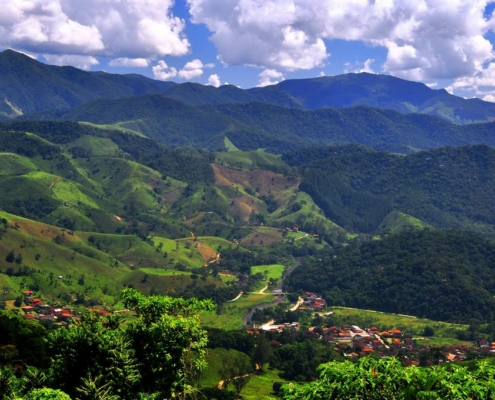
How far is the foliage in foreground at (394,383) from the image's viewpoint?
23141 millimetres

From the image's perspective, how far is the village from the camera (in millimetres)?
130000

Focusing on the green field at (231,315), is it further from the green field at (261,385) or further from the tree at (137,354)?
the tree at (137,354)

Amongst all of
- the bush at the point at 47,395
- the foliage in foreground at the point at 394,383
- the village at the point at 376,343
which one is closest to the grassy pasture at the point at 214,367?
the village at the point at 376,343

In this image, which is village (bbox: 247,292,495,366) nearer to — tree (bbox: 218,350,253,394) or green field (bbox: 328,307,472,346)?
green field (bbox: 328,307,472,346)

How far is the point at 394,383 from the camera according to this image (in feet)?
80.4

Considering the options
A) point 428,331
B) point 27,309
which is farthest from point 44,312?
point 428,331

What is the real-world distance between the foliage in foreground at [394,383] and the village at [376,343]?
9795 cm

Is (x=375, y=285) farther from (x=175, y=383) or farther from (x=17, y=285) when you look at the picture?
(x=175, y=383)

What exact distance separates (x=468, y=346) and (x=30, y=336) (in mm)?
117310

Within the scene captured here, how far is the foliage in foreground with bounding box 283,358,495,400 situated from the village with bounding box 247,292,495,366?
97.9 m

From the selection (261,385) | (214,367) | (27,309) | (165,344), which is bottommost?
(261,385)

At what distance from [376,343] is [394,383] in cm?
12598

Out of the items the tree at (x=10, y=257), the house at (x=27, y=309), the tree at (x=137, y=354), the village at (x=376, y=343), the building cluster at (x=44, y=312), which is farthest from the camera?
the tree at (x=10, y=257)

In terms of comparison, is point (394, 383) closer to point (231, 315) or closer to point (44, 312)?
point (44, 312)
